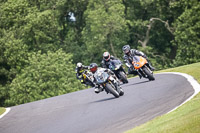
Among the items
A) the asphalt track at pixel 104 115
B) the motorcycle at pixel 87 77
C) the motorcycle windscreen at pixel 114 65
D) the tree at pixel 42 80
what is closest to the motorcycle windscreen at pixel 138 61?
the asphalt track at pixel 104 115

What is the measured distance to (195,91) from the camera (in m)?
12.4

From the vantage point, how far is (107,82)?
1545 centimetres

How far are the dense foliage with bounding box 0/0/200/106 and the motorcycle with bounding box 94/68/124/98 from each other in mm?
27062

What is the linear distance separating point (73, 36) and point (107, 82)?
44292mm

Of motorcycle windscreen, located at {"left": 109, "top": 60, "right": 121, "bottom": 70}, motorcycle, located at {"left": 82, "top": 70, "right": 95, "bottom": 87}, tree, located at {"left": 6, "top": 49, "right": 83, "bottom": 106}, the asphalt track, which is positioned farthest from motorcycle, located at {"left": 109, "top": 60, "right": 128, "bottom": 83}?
tree, located at {"left": 6, "top": 49, "right": 83, "bottom": 106}

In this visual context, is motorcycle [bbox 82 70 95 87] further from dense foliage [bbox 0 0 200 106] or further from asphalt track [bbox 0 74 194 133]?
dense foliage [bbox 0 0 200 106]

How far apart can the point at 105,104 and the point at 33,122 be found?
2.31 m

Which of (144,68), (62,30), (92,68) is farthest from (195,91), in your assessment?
(62,30)

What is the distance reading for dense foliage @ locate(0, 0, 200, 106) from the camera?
145 ft

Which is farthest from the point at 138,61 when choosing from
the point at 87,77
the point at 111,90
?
the point at 87,77

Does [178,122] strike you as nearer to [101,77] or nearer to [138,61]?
[101,77]

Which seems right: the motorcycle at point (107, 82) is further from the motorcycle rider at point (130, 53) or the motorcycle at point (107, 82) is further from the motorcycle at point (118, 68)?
the motorcycle at point (118, 68)

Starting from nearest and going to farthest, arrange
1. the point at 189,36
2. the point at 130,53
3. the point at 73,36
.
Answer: the point at 130,53 → the point at 189,36 → the point at 73,36

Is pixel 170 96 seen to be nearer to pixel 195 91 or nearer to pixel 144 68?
pixel 195 91
